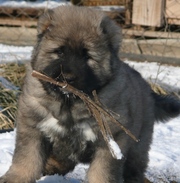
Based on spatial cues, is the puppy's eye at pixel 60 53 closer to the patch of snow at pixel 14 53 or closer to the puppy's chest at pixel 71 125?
the puppy's chest at pixel 71 125

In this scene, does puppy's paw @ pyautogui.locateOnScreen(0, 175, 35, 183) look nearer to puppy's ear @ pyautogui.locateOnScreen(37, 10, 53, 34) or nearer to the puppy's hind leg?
the puppy's hind leg

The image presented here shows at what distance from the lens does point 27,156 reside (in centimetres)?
382

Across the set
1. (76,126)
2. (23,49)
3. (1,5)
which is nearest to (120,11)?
(23,49)

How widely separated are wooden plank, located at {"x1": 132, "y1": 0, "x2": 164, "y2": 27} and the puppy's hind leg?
432 centimetres

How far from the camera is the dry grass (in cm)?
599

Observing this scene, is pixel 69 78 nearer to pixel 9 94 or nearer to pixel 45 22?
pixel 45 22

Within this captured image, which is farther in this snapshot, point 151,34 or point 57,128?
point 151,34

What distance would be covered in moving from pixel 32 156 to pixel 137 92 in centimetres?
93

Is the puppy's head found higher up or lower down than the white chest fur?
higher up

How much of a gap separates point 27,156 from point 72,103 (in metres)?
0.44

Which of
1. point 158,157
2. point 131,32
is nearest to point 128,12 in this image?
point 131,32

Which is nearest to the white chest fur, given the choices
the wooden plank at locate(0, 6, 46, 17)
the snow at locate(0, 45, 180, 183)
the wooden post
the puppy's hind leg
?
the puppy's hind leg

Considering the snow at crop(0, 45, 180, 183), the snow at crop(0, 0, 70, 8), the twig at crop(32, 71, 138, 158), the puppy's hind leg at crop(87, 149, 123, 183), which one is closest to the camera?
the twig at crop(32, 71, 138, 158)

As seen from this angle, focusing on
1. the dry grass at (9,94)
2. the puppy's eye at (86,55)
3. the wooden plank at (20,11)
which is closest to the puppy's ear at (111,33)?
the puppy's eye at (86,55)
